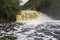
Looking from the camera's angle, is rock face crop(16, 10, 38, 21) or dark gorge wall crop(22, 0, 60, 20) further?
dark gorge wall crop(22, 0, 60, 20)

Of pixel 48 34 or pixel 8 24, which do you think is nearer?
pixel 48 34

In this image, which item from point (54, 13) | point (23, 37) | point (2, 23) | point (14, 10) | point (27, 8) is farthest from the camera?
point (27, 8)

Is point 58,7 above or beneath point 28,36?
above

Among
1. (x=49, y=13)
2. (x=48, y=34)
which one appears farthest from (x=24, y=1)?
(x=48, y=34)

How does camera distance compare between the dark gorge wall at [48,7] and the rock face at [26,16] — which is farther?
the dark gorge wall at [48,7]

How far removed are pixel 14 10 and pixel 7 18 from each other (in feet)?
5.58

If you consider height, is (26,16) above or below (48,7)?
below

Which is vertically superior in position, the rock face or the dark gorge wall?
the dark gorge wall

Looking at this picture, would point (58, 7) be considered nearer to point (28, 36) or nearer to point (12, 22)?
point (12, 22)

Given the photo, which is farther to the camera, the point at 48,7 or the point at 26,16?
the point at 48,7

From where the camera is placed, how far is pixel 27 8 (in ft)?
110

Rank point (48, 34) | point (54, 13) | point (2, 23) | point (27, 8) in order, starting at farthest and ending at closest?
point (27, 8)
point (54, 13)
point (2, 23)
point (48, 34)

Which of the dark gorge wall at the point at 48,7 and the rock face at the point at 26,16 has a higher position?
the dark gorge wall at the point at 48,7

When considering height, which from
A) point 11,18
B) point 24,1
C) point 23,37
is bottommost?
point 23,37
